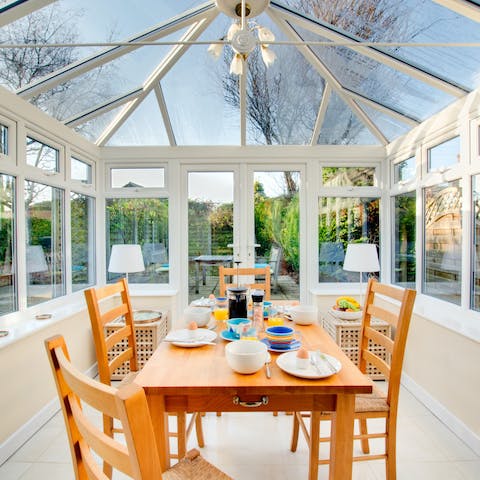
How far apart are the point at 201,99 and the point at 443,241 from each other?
257 cm

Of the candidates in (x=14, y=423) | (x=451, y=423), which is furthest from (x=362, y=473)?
(x=14, y=423)

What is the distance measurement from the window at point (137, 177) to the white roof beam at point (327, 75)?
1895mm

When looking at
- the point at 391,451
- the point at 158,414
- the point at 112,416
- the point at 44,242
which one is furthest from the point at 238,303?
the point at 44,242

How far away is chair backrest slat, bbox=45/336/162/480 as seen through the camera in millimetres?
570

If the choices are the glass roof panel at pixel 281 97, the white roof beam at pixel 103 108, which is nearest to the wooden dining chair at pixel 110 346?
the white roof beam at pixel 103 108

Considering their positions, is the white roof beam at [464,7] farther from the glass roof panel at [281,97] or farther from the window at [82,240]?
the window at [82,240]

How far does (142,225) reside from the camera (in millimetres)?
3656

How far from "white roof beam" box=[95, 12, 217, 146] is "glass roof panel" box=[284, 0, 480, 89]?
0.72 meters

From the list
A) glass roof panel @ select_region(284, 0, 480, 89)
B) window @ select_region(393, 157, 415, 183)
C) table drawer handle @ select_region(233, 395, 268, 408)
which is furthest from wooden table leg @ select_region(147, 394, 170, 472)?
window @ select_region(393, 157, 415, 183)

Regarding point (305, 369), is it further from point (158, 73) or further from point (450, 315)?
point (158, 73)

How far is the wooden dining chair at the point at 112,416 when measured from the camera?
0.57 meters

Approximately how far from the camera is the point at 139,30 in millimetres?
2383

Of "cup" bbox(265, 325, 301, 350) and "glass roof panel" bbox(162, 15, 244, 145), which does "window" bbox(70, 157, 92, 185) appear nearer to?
"glass roof panel" bbox(162, 15, 244, 145)

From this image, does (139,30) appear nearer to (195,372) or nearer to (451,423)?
(195,372)
